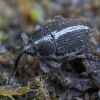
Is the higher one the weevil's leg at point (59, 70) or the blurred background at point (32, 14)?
the blurred background at point (32, 14)

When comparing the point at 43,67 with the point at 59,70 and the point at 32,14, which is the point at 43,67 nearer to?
the point at 59,70

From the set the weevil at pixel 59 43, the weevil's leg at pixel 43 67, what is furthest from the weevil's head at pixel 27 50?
the weevil's leg at pixel 43 67

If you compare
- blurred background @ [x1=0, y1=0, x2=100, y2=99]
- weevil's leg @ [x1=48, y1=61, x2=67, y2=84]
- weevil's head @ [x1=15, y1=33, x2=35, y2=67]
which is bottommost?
weevil's leg @ [x1=48, y1=61, x2=67, y2=84]

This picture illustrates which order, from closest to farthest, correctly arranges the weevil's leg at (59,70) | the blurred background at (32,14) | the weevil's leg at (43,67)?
1. the weevil's leg at (59,70)
2. the weevil's leg at (43,67)
3. the blurred background at (32,14)

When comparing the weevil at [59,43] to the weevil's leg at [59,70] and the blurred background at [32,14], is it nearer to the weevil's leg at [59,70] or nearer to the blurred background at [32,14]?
the weevil's leg at [59,70]

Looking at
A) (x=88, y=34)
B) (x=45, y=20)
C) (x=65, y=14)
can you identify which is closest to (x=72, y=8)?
(x=65, y=14)

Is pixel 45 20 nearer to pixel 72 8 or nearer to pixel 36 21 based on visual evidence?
pixel 36 21

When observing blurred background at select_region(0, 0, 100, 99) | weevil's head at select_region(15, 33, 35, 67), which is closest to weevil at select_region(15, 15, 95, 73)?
weevil's head at select_region(15, 33, 35, 67)

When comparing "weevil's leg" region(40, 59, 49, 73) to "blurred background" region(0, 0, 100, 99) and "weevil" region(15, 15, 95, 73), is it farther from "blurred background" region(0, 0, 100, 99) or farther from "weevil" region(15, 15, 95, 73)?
"blurred background" region(0, 0, 100, 99)
